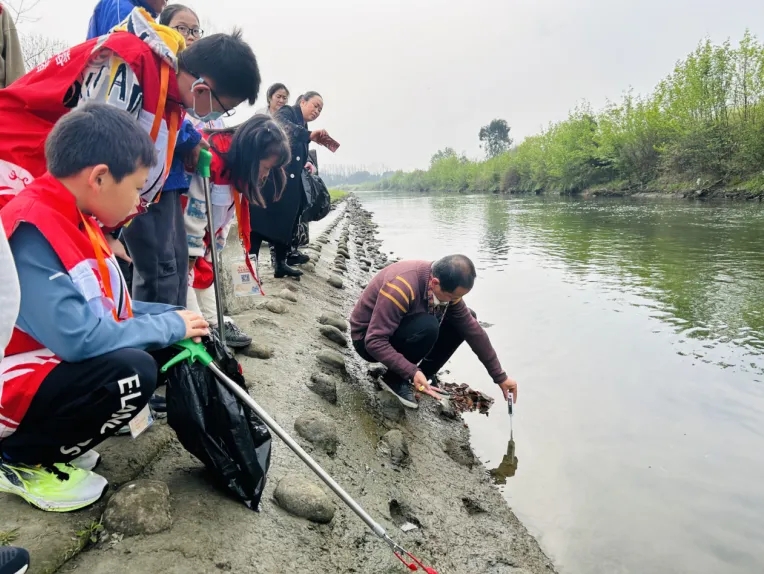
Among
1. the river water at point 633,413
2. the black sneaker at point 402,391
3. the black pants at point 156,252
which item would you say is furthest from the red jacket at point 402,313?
the black pants at point 156,252

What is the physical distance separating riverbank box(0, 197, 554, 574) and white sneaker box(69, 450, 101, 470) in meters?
0.07

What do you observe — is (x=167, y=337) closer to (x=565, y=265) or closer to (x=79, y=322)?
(x=79, y=322)

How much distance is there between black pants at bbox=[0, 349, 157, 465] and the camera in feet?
5.36

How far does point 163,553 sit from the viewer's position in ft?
5.61

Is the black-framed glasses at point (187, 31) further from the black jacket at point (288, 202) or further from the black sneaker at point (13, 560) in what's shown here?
the black sneaker at point (13, 560)

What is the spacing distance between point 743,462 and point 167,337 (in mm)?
3154

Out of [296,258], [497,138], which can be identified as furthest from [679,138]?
[497,138]

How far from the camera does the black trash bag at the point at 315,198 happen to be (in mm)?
5277

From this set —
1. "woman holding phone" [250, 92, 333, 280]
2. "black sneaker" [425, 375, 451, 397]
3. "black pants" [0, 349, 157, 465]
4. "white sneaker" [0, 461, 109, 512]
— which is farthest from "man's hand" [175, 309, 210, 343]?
"woman holding phone" [250, 92, 333, 280]

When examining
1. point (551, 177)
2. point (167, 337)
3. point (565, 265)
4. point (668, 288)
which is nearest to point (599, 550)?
point (167, 337)

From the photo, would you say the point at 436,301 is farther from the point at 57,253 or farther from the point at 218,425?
the point at 57,253

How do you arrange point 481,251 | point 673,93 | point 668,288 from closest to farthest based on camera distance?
point 668,288, point 481,251, point 673,93

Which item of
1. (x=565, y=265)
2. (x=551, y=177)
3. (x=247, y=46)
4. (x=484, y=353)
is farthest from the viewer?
(x=551, y=177)

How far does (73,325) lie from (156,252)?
3.44ft
